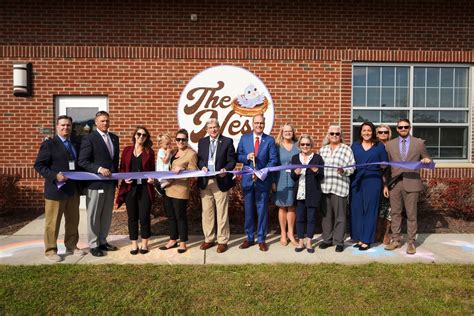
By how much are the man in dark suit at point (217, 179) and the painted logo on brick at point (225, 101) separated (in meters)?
2.68

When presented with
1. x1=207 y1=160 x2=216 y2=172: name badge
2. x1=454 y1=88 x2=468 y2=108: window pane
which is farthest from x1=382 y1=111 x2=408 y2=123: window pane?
x1=207 y1=160 x2=216 y2=172: name badge

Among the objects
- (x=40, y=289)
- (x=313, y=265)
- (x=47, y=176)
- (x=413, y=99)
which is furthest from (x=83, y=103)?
(x=413, y=99)

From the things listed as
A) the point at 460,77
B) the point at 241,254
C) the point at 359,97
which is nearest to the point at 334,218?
the point at 241,254

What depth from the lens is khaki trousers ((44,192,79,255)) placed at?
5.00m

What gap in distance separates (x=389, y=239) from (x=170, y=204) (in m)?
3.34

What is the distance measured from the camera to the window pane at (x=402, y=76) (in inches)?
333

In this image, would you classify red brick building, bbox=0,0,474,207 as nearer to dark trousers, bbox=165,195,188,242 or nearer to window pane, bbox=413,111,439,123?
window pane, bbox=413,111,439,123

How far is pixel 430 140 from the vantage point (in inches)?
338

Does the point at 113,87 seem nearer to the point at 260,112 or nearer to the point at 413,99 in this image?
the point at 260,112

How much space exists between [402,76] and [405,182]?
3920 mm

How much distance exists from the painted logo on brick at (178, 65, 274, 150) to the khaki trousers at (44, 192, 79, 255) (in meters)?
3.36

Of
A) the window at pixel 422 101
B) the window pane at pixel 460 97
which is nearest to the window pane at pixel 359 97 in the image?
the window at pixel 422 101

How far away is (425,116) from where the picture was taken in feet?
28.0

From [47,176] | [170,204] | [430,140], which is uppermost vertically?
[430,140]
